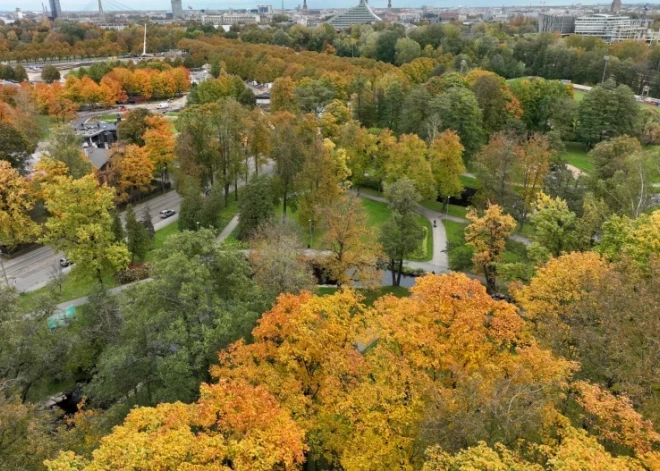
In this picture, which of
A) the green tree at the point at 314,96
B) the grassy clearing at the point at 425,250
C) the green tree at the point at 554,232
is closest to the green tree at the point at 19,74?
the green tree at the point at 314,96

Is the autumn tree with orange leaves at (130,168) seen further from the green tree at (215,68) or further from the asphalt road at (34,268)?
the green tree at (215,68)

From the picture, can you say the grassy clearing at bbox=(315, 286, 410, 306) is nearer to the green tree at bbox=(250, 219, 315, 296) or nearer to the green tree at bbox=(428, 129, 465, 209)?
the green tree at bbox=(250, 219, 315, 296)

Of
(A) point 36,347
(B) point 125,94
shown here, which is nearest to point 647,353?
(A) point 36,347

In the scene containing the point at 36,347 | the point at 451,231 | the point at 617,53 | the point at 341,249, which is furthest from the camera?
the point at 617,53

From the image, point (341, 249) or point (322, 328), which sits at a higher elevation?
point (322, 328)

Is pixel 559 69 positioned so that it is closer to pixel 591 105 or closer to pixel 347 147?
pixel 591 105

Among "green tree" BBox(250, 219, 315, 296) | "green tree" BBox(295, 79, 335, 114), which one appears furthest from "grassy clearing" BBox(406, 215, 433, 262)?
"green tree" BBox(295, 79, 335, 114)

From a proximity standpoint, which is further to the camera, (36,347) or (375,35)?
(375,35)
